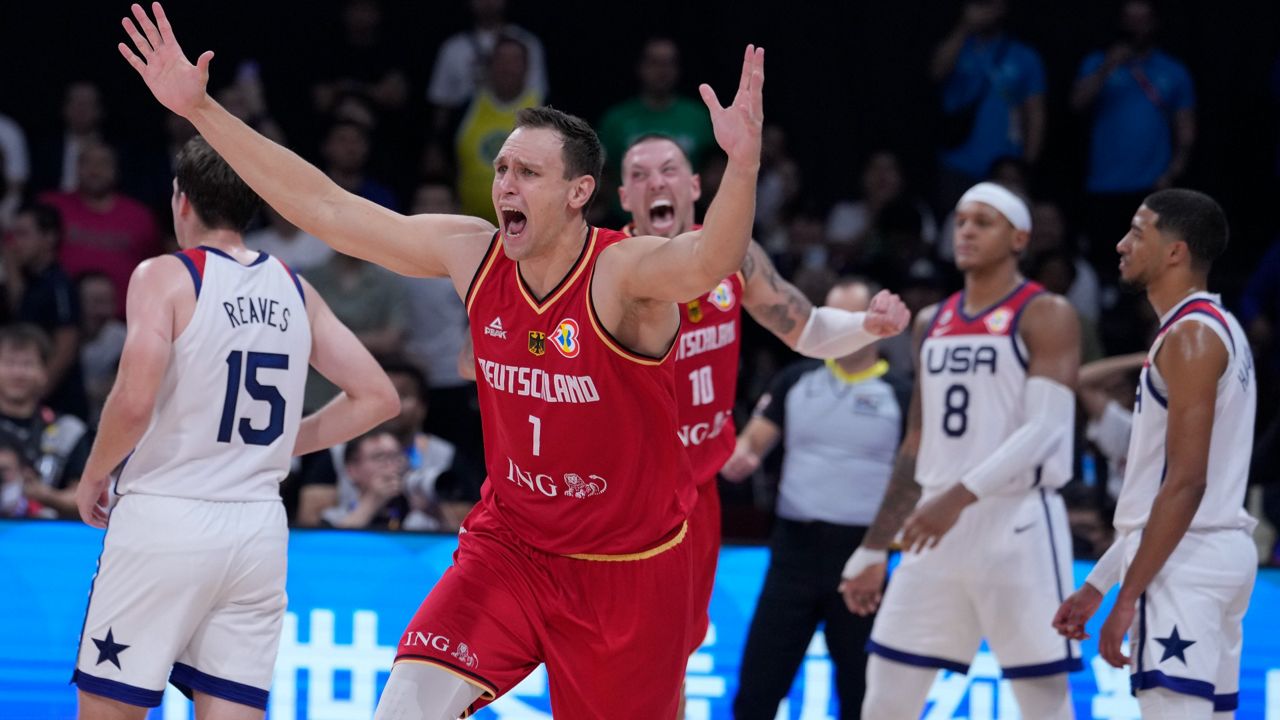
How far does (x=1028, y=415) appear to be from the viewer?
6.67 meters

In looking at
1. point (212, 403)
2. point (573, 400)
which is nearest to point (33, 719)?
point (212, 403)

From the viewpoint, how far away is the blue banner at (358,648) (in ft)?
24.0

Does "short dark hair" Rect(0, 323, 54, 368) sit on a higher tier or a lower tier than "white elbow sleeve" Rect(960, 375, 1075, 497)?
higher

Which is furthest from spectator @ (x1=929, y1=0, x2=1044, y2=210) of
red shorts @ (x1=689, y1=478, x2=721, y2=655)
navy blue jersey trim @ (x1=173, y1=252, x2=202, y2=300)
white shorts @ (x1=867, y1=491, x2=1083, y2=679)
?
navy blue jersey trim @ (x1=173, y1=252, x2=202, y2=300)

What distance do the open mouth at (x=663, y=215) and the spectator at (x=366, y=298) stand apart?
398 cm

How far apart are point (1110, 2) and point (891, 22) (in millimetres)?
1806

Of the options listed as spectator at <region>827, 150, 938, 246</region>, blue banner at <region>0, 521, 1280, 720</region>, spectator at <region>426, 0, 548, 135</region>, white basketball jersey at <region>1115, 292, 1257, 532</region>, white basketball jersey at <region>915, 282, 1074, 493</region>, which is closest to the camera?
white basketball jersey at <region>1115, 292, 1257, 532</region>

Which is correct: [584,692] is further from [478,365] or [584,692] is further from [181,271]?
[181,271]

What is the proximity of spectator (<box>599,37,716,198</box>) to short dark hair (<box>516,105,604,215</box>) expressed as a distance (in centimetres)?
665

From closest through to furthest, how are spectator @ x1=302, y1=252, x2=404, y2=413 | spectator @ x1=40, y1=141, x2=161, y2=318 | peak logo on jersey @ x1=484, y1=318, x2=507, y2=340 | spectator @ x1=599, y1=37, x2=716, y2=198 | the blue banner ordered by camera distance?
1. peak logo on jersey @ x1=484, y1=318, x2=507, y2=340
2. the blue banner
3. spectator @ x1=302, y1=252, x2=404, y2=413
4. spectator @ x1=40, y1=141, x2=161, y2=318
5. spectator @ x1=599, y1=37, x2=716, y2=198

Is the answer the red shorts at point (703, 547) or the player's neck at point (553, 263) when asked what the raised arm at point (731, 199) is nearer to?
the player's neck at point (553, 263)

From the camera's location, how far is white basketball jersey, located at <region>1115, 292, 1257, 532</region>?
18.6 ft

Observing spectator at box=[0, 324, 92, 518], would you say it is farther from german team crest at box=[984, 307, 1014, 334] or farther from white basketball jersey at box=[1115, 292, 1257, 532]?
white basketball jersey at box=[1115, 292, 1257, 532]

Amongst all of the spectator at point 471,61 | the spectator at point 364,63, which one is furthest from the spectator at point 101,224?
the spectator at point 471,61
